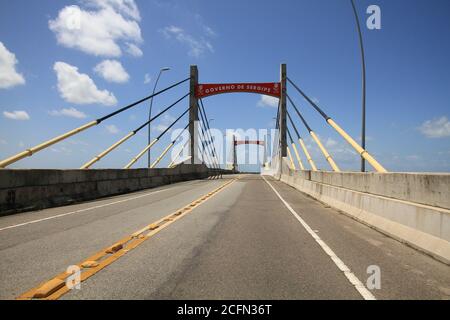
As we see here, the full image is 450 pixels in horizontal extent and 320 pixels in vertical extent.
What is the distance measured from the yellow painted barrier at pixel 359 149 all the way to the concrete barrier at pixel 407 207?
0.52 metres

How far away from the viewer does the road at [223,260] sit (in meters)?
4.43

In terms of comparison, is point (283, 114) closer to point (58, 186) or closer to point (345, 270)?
point (58, 186)

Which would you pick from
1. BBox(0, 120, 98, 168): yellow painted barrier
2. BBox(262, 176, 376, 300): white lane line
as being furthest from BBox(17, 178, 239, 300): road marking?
BBox(0, 120, 98, 168): yellow painted barrier

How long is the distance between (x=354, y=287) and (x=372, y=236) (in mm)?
4055

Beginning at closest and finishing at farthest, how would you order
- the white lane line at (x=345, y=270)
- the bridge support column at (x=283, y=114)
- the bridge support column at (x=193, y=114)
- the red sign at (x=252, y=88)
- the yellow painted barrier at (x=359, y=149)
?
the white lane line at (x=345, y=270) → the yellow painted barrier at (x=359, y=149) → the bridge support column at (x=283, y=114) → the red sign at (x=252, y=88) → the bridge support column at (x=193, y=114)

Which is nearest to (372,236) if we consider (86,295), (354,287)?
(354,287)

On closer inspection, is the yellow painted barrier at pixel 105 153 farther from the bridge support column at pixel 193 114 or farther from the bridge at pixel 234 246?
the bridge support column at pixel 193 114

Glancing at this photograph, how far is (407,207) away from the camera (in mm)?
7562

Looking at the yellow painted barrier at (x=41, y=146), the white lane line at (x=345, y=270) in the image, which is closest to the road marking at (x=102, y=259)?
the white lane line at (x=345, y=270)

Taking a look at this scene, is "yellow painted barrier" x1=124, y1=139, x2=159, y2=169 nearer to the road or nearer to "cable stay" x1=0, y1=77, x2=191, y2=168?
"cable stay" x1=0, y1=77, x2=191, y2=168

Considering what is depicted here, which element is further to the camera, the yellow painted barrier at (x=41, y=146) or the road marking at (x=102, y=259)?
the yellow painted barrier at (x=41, y=146)

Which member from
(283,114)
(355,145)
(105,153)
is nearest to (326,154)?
(355,145)

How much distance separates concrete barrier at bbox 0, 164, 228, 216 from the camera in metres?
12.0

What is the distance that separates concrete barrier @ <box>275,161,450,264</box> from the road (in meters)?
0.24
